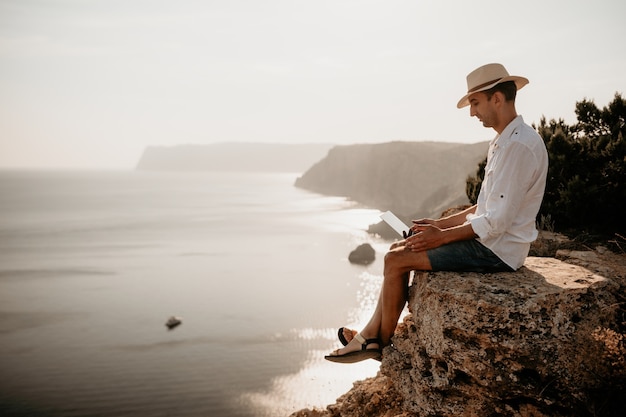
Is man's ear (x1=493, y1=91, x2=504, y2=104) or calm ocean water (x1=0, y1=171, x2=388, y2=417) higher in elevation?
man's ear (x1=493, y1=91, x2=504, y2=104)

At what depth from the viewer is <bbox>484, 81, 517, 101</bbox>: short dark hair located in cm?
389

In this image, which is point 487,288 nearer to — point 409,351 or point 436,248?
point 436,248

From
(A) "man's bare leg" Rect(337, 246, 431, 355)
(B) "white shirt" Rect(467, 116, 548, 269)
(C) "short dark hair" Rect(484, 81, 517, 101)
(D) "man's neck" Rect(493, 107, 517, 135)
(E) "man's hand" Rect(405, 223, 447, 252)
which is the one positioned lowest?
(A) "man's bare leg" Rect(337, 246, 431, 355)

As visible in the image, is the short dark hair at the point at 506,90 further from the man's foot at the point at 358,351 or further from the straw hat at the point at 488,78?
the man's foot at the point at 358,351

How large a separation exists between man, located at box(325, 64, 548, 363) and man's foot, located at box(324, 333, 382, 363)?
0.01 m

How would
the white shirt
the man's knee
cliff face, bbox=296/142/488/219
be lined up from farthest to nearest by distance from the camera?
cliff face, bbox=296/142/488/219 < the man's knee < the white shirt

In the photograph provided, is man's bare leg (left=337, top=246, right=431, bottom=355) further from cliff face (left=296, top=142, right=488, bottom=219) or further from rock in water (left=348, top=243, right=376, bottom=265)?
cliff face (left=296, top=142, right=488, bottom=219)

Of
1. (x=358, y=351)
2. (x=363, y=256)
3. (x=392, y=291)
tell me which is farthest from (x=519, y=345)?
(x=363, y=256)

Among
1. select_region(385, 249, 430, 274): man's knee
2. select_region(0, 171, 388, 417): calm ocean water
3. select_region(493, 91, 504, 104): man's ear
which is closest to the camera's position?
select_region(493, 91, 504, 104): man's ear

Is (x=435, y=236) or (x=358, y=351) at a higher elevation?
(x=435, y=236)

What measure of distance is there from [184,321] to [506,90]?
89.5ft

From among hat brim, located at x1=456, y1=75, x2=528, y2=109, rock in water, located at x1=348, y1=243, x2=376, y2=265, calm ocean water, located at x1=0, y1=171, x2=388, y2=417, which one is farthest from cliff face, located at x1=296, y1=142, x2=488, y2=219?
hat brim, located at x1=456, y1=75, x2=528, y2=109

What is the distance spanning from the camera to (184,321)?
27.8 m

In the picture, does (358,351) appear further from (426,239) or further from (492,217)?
(492,217)
